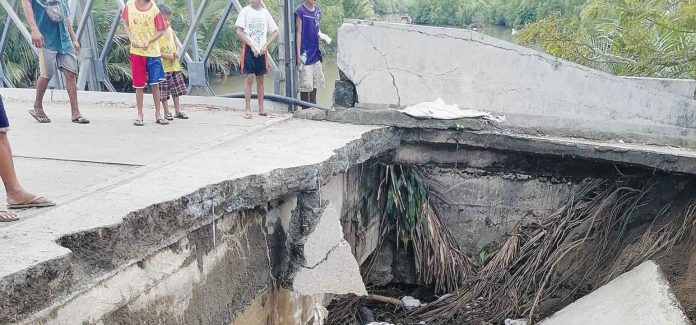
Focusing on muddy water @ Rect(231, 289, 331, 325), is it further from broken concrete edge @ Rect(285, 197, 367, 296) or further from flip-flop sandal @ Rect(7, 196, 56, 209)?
flip-flop sandal @ Rect(7, 196, 56, 209)

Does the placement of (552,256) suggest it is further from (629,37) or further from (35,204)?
(629,37)

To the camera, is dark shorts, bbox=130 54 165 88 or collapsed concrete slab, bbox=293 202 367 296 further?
dark shorts, bbox=130 54 165 88

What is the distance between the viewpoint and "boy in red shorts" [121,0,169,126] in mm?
4773

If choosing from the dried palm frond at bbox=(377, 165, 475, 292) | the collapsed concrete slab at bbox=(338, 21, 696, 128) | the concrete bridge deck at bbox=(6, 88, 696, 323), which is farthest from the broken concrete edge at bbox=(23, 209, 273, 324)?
the collapsed concrete slab at bbox=(338, 21, 696, 128)

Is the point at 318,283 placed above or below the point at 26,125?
below

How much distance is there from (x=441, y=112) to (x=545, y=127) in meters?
0.91

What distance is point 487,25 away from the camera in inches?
1737

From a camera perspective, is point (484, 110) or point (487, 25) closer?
Result: point (484, 110)

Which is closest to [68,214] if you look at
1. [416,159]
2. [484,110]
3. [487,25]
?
[416,159]

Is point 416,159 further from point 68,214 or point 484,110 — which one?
point 68,214

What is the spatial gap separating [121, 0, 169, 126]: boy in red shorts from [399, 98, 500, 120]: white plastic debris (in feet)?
7.08

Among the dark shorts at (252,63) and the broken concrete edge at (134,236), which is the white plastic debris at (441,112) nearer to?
the broken concrete edge at (134,236)

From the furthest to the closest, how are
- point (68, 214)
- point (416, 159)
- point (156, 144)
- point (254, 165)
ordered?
point (416, 159)
point (156, 144)
point (254, 165)
point (68, 214)

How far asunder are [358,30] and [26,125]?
3.00 meters
